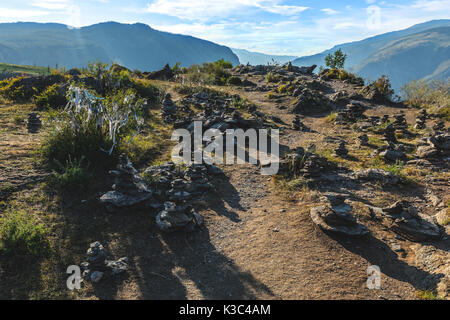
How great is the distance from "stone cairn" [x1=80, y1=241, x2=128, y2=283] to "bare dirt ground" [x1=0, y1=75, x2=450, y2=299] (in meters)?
0.19

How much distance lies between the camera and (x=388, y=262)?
5977 millimetres

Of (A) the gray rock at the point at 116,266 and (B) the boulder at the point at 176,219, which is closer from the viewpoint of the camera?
(A) the gray rock at the point at 116,266

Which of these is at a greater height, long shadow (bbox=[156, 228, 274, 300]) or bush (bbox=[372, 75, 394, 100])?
bush (bbox=[372, 75, 394, 100])

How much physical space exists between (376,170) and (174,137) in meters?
9.62

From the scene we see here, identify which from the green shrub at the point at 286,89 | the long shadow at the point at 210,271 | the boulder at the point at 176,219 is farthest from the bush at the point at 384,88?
the long shadow at the point at 210,271

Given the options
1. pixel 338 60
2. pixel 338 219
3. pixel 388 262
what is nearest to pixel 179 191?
pixel 338 219

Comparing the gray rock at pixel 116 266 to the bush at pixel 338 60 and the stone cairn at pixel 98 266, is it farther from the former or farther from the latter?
the bush at pixel 338 60

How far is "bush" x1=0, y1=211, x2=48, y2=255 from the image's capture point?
18.3 feet

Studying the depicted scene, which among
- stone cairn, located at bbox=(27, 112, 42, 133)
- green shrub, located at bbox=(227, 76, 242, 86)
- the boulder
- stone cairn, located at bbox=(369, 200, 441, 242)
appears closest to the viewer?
stone cairn, located at bbox=(369, 200, 441, 242)

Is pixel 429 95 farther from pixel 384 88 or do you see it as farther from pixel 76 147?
pixel 76 147

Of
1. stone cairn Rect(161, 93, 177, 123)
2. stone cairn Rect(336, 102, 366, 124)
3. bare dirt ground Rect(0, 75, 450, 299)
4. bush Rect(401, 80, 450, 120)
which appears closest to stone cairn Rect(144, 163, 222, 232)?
bare dirt ground Rect(0, 75, 450, 299)

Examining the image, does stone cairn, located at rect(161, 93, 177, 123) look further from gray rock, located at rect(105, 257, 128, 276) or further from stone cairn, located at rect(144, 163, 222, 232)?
gray rock, located at rect(105, 257, 128, 276)

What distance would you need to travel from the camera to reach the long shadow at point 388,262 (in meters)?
5.36

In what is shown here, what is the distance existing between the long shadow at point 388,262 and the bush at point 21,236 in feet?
23.6
